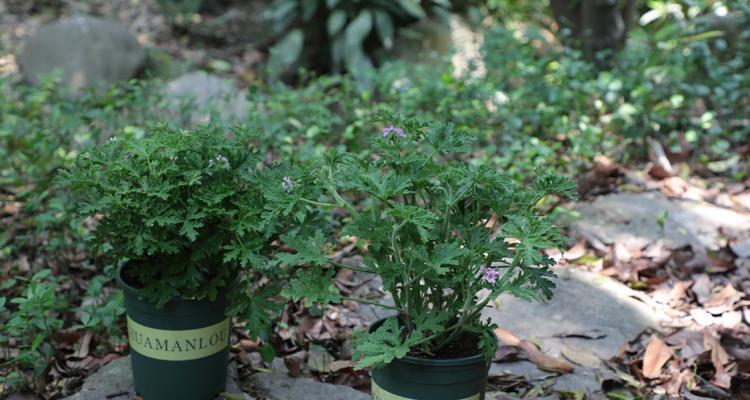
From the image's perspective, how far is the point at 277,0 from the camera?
7.62 metres

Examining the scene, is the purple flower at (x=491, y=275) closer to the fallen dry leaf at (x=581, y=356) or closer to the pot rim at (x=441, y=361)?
the pot rim at (x=441, y=361)

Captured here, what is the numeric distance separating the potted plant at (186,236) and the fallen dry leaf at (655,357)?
140 centimetres

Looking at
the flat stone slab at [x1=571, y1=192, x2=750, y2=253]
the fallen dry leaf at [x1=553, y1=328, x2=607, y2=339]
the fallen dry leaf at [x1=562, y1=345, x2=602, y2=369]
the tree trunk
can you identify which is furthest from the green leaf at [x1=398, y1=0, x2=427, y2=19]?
the fallen dry leaf at [x1=562, y1=345, x2=602, y2=369]

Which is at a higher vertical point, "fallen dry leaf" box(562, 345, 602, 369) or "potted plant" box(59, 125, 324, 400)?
"potted plant" box(59, 125, 324, 400)

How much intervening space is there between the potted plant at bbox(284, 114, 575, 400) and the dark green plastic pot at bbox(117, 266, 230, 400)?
561mm

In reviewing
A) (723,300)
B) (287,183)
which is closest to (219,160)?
(287,183)

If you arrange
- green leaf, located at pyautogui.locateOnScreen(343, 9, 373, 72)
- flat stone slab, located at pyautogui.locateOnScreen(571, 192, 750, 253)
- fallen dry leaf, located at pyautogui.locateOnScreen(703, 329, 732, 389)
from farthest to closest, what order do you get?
green leaf, located at pyautogui.locateOnScreen(343, 9, 373, 72)
flat stone slab, located at pyautogui.locateOnScreen(571, 192, 750, 253)
fallen dry leaf, located at pyautogui.locateOnScreen(703, 329, 732, 389)

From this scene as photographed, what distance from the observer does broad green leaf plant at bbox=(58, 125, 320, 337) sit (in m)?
2.31

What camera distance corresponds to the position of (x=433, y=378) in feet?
6.82

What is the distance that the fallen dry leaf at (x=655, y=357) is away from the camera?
286 cm

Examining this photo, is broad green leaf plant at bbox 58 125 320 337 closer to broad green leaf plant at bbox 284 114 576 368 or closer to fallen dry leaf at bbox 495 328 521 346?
broad green leaf plant at bbox 284 114 576 368

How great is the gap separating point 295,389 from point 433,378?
81 cm

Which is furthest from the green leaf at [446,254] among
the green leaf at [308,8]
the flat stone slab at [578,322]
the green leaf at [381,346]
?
the green leaf at [308,8]

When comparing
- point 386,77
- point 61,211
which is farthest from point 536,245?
point 386,77
